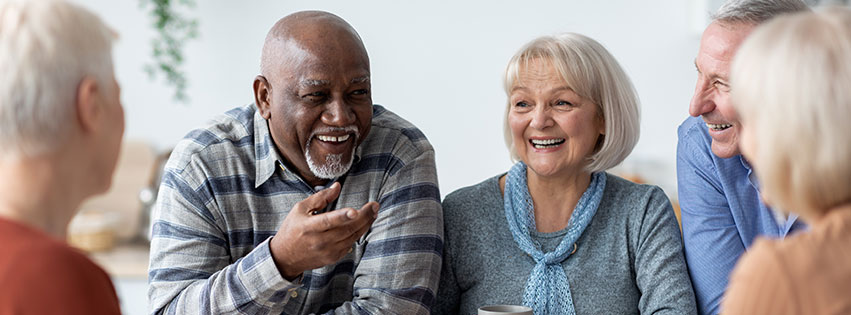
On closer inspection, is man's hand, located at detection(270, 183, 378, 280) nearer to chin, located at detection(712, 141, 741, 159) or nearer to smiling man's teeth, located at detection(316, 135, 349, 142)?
smiling man's teeth, located at detection(316, 135, 349, 142)

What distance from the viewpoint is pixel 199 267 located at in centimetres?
167

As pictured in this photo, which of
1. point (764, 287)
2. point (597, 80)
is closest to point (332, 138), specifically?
point (597, 80)

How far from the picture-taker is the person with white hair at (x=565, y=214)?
1.80 m

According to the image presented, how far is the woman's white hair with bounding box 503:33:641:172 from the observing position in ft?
6.05

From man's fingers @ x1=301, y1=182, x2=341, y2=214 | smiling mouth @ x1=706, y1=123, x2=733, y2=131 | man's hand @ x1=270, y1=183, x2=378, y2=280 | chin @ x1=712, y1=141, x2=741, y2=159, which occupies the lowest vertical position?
man's hand @ x1=270, y1=183, x2=378, y2=280

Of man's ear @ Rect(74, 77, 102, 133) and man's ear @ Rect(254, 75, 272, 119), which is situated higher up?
man's ear @ Rect(74, 77, 102, 133)

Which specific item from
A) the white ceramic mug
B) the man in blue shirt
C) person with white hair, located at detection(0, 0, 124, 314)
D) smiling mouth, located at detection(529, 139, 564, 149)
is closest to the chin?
the man in blue shirt

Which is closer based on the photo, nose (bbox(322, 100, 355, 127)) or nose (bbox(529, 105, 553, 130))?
nose (bbox(322, 100, 355, 127))

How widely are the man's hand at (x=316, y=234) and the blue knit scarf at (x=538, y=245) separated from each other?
478 millimetres

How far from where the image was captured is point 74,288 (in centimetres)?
91

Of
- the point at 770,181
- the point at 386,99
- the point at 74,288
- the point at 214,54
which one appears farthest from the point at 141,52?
the point at 770,181

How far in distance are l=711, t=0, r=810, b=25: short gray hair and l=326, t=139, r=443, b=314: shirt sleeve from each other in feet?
2.37

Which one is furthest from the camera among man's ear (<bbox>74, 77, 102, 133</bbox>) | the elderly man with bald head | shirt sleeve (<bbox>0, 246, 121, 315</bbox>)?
the elderly man with bald head

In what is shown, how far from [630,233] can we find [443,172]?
189 centimetres
